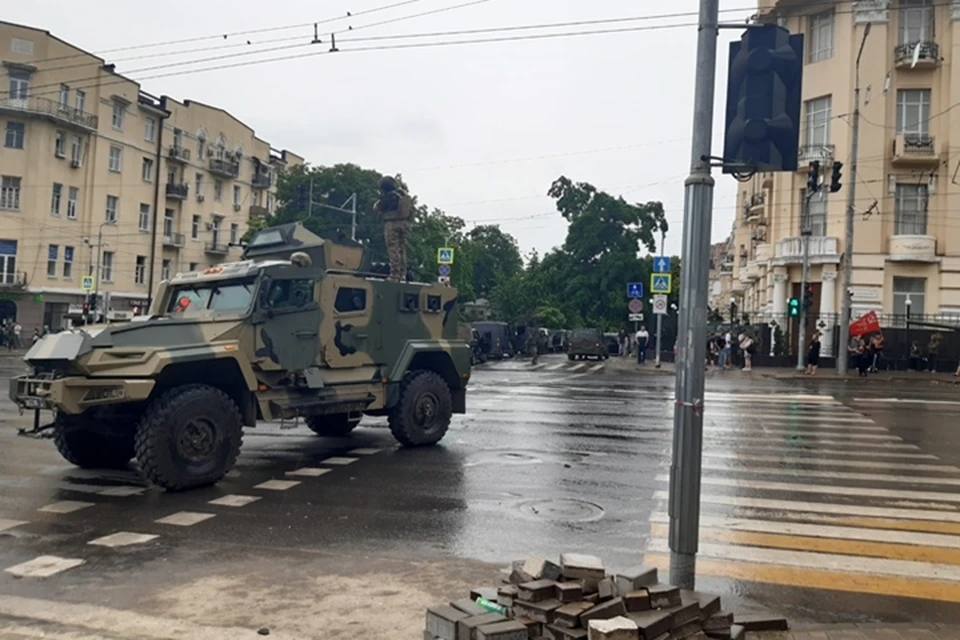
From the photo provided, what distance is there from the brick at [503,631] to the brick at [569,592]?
12.9 inches

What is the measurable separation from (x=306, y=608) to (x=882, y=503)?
20.8 feet

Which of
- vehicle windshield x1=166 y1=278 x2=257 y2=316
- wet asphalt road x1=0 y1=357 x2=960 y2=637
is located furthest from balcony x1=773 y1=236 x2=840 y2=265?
vehicle windshield x1=166 y1=278 x2=257 y2=316

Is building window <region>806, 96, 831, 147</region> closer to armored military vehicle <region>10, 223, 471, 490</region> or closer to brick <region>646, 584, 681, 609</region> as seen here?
armored military vehicle <region>10, 223, 471, 490</region>

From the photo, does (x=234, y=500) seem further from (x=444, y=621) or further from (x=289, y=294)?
(x=444, y=621)

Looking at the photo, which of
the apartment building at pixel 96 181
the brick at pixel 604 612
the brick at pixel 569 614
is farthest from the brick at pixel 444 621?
the apartment building at pixel 96 181

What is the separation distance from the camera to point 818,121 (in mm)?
37625

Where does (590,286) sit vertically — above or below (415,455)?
above

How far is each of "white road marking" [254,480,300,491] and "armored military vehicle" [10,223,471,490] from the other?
0.43m

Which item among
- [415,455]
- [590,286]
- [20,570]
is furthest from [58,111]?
[20,570]

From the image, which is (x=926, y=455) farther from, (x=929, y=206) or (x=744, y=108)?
(x=929, y=206)

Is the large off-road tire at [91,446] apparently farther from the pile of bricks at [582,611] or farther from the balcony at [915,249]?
the balcony at [915,249]

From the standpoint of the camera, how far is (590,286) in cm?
4912

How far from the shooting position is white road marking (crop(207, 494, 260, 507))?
805 cm

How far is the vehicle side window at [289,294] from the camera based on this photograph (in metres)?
9.74
